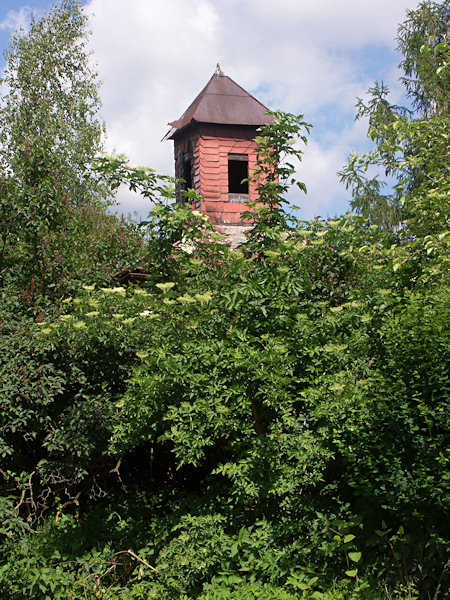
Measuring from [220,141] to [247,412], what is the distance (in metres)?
10.0

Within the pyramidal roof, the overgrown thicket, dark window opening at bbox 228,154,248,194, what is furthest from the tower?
the overgrown thicket

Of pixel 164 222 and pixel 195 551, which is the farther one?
pixel 164 222

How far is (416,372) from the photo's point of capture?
4527 millimetres

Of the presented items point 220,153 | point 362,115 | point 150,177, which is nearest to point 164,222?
point 150,177

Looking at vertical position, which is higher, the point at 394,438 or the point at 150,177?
the point at 150,177

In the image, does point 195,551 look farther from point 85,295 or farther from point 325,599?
point 85,295

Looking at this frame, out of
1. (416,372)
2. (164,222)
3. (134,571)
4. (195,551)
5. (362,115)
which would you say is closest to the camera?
(416,372)

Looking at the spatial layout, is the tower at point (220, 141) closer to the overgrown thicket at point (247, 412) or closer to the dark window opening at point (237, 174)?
the dark window opening at point (237, 174)

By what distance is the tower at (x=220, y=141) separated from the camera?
13688 mm

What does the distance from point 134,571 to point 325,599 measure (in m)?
1.88

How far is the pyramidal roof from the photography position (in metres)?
13.8

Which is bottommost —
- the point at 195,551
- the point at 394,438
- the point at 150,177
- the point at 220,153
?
the point at 195,551

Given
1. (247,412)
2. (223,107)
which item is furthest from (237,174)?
(247,412)

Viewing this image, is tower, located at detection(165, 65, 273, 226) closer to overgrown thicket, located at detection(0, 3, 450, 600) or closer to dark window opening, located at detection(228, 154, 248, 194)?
dark window opening, located at detection(228, 154, 248, 194)
